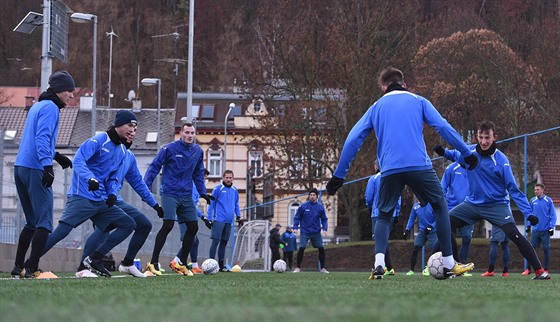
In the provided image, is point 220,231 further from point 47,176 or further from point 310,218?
point 47,176

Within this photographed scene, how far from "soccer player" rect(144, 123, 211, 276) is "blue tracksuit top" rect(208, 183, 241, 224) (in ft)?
20.8

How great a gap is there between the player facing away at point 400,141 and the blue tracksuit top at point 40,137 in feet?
9.29

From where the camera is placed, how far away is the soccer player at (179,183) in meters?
15.5

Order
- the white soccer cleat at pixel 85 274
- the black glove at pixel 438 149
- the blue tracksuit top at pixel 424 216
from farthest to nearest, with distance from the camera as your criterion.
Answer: the blue tracksuit top at pixel 424 216 → the white soccer cleat at pixel 85 274 → the black glove at pixel 438 149

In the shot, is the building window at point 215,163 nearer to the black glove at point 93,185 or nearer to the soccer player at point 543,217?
the soccer player at point 543,217

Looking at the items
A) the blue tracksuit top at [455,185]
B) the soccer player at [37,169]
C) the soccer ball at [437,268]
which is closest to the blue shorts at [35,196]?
the soccer player at [37,169]

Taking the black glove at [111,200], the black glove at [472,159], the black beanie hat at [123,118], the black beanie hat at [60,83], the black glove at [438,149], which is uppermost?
the black beanie hat at [60,83]

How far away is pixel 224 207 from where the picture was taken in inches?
882

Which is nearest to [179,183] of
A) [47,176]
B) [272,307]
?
A: [47,176]

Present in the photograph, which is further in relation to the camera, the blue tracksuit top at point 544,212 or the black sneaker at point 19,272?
the blue tracksuit top at point 544,212

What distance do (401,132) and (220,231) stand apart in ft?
38.2

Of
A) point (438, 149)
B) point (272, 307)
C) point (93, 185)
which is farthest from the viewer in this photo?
point (438, 149)

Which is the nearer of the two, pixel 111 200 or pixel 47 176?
pixel 47 176

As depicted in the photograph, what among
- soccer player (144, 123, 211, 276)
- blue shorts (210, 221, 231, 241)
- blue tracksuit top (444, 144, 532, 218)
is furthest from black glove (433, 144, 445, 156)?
blue shorts (210, 221, 231, 241)
